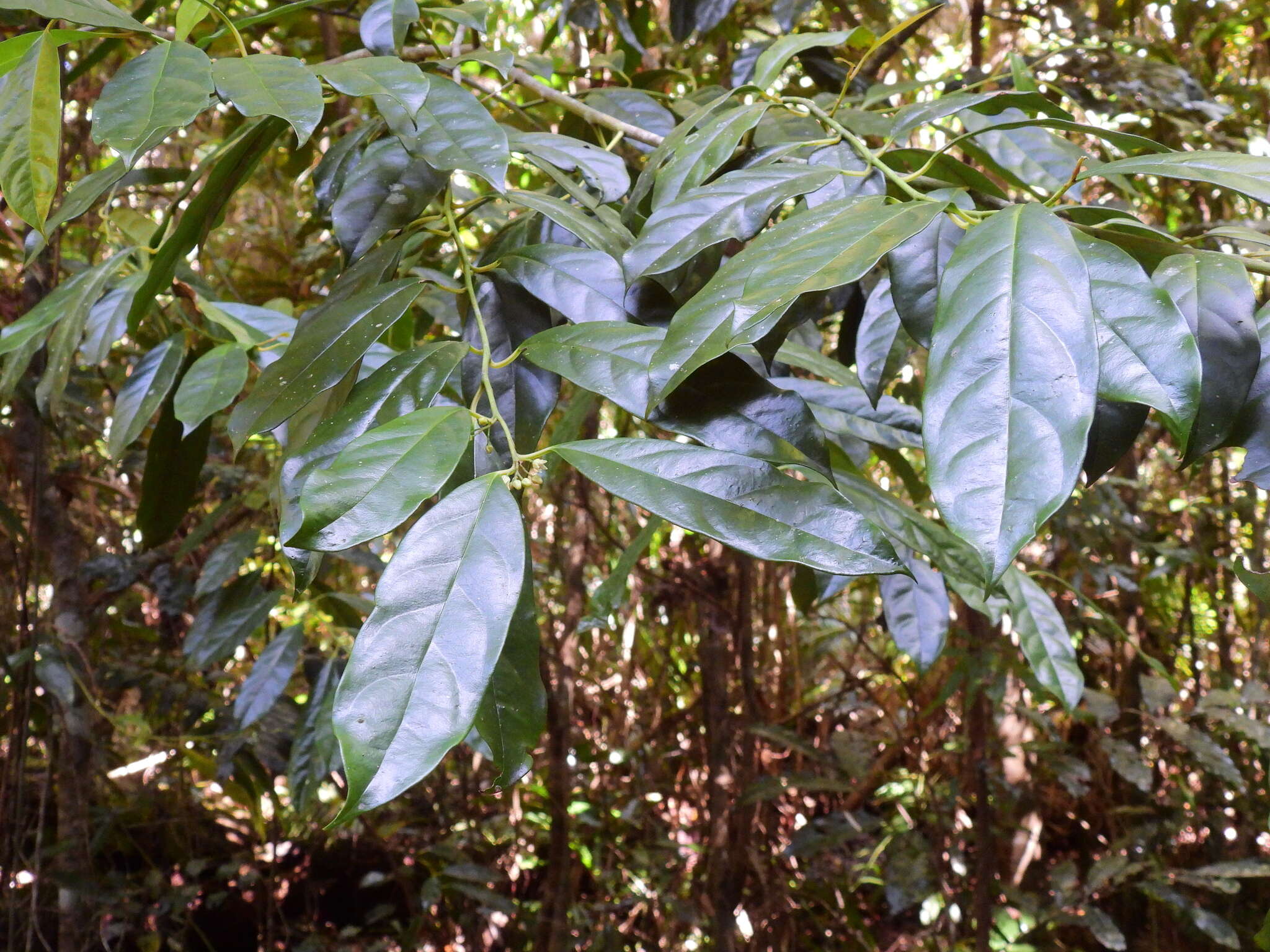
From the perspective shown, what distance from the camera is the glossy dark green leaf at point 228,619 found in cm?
109

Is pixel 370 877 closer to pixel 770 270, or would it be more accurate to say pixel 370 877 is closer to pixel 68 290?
pixel 68 290

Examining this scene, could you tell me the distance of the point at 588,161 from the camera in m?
0.63

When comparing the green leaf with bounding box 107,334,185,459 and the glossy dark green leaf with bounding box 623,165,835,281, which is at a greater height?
the glossy dark green leaf with bounding box 623,165,835,281

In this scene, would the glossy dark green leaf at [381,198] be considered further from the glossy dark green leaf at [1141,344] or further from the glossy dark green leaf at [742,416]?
the glossy dark green leaf at [1141,344]

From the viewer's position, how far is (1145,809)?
6.07 ft

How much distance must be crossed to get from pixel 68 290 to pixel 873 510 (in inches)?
26.7

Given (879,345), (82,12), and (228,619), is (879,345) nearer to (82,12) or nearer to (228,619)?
(82,12)

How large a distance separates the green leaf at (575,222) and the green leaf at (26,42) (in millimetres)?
245

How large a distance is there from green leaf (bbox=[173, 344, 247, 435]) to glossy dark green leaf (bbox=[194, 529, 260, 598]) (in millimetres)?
420

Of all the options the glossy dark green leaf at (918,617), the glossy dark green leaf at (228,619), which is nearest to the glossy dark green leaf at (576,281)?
the glossy dark green leaf at (918,617)

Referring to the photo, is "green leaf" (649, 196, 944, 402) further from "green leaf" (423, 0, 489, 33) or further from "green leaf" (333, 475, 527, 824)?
"green leaf" (423, 0, 489, 33)

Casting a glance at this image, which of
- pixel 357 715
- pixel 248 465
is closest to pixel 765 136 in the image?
pixel 357 715

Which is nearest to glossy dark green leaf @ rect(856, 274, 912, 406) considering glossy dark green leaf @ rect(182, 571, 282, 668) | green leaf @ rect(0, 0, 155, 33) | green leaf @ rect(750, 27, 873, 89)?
green leaf @ rect(750, 27, 873, 89)

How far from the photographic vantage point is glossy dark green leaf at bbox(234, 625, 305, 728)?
43.9 inches
